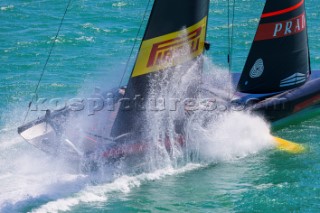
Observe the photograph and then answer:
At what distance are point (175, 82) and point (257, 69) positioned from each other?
7.43 feet

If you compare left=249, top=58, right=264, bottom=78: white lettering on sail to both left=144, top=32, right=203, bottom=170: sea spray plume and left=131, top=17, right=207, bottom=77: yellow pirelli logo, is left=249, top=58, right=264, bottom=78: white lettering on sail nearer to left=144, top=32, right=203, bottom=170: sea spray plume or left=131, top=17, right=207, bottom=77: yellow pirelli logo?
left=144, top=32, right=203, bottom=170: sea spray plume

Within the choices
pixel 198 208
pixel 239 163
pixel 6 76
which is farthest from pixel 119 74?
pixel 198 208

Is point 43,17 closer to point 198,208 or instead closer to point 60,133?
point 60,133

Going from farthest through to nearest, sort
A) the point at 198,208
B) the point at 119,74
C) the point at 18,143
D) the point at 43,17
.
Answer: the point at 43,17, the point at 119,74, the point at 18,143, the point at 198,208

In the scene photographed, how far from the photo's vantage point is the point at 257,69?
16.6m

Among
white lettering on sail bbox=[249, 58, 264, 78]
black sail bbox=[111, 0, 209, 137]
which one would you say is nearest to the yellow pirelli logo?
black sail bbox=[111, 0, 209, 137]

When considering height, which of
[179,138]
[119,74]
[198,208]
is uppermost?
[119,74]

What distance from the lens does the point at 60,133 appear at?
1488cm

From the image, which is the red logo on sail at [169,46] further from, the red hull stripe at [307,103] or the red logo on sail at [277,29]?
the red hull stripe at [307,103]

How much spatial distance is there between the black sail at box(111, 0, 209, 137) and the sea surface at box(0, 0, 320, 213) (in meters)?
1.14

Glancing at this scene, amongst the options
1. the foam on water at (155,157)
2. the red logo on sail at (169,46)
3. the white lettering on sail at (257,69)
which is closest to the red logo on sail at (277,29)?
the white lettering on sail at (257,69)

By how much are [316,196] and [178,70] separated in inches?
145

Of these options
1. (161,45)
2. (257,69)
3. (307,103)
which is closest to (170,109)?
(161,45)

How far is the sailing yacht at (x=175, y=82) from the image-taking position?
576 inches
